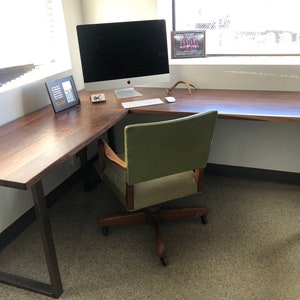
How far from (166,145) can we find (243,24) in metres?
1.46

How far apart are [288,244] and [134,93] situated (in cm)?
144

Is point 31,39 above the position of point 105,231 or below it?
above

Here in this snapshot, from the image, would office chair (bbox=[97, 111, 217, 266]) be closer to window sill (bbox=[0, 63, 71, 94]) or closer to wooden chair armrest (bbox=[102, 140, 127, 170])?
wooden chair armrest (bbox=[102, 140, 127, 170])

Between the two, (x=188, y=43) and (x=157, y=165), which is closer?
(x=157, y=165)

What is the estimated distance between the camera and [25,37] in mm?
2227

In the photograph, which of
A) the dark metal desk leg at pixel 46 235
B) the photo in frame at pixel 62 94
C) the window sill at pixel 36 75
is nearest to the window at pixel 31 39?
the window sill at pixel 36 75

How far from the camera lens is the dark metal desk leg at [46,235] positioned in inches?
57.2

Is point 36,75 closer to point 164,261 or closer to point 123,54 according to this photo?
point 123,54

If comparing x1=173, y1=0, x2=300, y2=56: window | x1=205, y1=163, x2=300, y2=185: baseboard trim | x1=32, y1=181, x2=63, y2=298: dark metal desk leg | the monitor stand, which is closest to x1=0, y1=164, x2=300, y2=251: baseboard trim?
x1=205, y1=163, x2=300, y2=185: baseboard trim

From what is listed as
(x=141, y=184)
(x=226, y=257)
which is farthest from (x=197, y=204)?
(x=141, y=184)

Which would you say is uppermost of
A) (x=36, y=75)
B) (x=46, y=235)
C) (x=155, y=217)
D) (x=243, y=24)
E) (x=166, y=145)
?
(x=243, y=24)

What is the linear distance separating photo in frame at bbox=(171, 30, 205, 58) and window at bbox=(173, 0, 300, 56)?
0.38 feet

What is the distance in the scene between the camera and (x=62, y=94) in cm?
215

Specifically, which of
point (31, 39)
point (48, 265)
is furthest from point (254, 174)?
point (31, 39)
